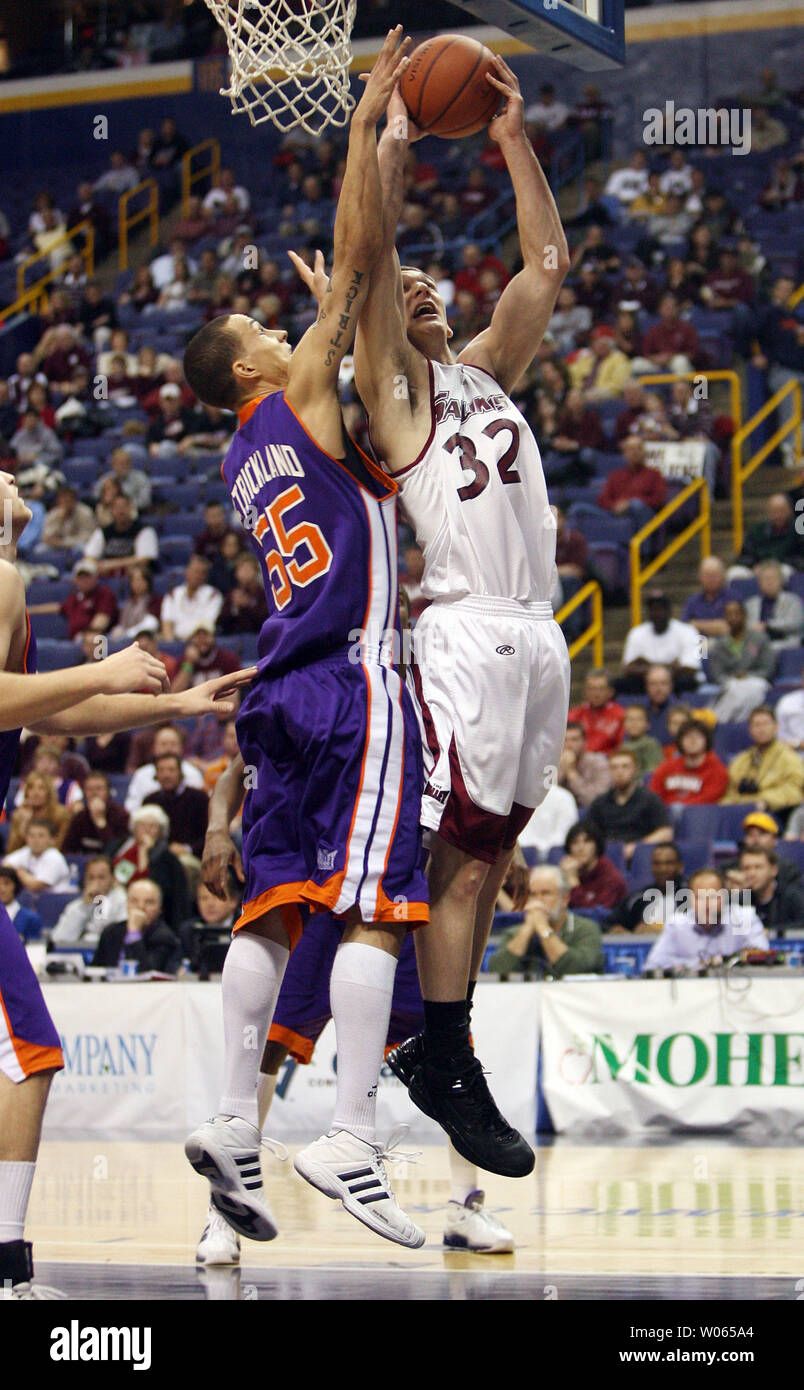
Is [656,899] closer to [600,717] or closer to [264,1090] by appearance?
[600,717]

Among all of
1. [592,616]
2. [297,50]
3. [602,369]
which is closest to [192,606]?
[592,616]

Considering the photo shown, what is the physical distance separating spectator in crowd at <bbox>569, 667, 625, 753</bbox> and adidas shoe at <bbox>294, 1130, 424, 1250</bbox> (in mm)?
8688

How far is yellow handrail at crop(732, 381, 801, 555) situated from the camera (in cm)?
1644

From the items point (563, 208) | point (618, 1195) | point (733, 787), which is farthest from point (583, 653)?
point (618, 1195)

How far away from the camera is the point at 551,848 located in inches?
511

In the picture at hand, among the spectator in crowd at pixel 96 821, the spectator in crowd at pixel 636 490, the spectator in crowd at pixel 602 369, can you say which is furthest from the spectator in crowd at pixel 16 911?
the spectator in crowd at pixel 602 369

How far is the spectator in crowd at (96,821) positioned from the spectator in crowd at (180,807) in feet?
1.46

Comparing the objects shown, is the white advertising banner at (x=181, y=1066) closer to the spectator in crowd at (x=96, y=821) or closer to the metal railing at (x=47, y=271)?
the spectator in crowd at (x=96, y=821)

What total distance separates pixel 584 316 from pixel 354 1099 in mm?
13741

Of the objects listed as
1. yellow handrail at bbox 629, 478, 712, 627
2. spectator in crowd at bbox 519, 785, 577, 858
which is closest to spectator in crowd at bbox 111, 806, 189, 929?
spectator in crowd at bbox 519, 785, 577, 858

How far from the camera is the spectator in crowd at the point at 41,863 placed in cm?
1374

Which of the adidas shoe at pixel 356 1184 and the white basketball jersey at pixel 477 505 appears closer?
the adidas shoe at pixel 356 1184

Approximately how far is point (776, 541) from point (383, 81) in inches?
393
